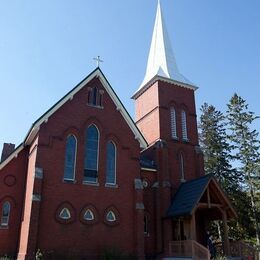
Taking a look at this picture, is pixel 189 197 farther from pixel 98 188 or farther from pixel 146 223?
pixel 98 188

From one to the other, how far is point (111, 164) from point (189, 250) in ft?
25.4

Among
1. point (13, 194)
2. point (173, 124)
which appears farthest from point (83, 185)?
point (173, 124)

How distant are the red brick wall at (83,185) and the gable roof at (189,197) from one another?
3208mm

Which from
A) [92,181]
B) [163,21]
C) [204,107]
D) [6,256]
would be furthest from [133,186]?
[204,107]

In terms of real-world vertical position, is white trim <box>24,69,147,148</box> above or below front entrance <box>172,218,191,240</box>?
above

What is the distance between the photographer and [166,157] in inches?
1045

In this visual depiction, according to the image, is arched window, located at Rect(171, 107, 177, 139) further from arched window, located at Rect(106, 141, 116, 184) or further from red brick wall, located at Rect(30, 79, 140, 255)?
arched window, located at Rect(106, 141, 116, 184)

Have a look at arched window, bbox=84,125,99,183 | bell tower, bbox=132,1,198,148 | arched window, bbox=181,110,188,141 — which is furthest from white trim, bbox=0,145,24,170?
arched window, bbox=181,110,188,141

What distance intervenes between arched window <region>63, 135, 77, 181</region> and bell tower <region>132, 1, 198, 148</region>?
26.4 ft

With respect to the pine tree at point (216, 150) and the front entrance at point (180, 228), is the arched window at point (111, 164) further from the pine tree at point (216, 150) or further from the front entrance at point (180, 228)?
the pine tree at point (216, 150)

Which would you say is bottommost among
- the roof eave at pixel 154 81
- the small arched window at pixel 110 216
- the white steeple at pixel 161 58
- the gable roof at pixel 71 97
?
the small arched window at pixel 110 216

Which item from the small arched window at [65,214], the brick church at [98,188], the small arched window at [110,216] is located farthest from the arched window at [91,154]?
the small arched window at [65,214]

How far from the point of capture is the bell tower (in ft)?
93.8

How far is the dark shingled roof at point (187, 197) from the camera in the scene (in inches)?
862
